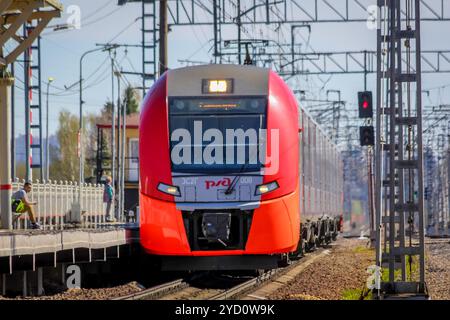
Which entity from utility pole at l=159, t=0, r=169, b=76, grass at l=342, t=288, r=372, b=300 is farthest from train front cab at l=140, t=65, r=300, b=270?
utility pole at l=159, t=0, r=169, b=76

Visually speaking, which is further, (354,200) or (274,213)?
(354,200)

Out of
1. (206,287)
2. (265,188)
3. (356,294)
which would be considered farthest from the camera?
(206,287)

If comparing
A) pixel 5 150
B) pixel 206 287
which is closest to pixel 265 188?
pixel 206 287

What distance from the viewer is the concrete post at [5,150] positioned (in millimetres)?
24938

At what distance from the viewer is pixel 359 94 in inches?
937

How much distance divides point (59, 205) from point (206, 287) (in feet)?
58.9

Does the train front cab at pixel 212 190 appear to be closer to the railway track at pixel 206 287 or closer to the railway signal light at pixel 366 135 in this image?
the railway track at pixel 206 287

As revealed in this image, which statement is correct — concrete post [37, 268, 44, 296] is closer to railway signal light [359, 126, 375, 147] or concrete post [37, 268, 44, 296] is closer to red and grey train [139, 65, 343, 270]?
red and grey train [139, 65, 343, 270]

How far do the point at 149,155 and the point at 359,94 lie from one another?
6809 mm

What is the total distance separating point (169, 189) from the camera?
59.2ft

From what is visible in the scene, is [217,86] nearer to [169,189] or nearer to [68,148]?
[169,189]

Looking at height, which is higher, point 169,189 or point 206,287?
point 169,189
